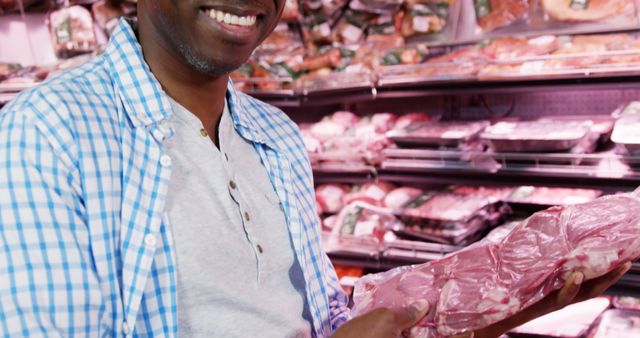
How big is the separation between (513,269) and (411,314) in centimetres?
26

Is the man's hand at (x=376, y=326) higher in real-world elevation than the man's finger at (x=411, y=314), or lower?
higher

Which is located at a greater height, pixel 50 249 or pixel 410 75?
pixel 50 249

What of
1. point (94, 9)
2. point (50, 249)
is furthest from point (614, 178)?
point (94, 9)

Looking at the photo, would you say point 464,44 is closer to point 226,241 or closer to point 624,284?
point 624,284

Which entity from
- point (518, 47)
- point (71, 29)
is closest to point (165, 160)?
point (518, 47)

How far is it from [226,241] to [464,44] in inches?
85.8

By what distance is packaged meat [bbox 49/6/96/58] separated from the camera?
3299 millimetres

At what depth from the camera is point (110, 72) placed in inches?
43.9

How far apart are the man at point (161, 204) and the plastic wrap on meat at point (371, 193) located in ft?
5.56

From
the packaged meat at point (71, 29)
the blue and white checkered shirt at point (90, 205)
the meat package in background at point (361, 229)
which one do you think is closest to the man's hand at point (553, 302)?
the blue and white checkered shirt at point (90, 205)

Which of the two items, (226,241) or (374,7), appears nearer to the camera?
(226,241)

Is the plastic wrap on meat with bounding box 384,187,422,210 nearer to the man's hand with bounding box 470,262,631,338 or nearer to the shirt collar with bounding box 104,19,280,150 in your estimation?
the man's hand with bounding box 470,262,631,338

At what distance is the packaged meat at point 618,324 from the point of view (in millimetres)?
2326

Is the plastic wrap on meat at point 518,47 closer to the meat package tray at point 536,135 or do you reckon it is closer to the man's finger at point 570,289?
the meat package tray at point 536,135
